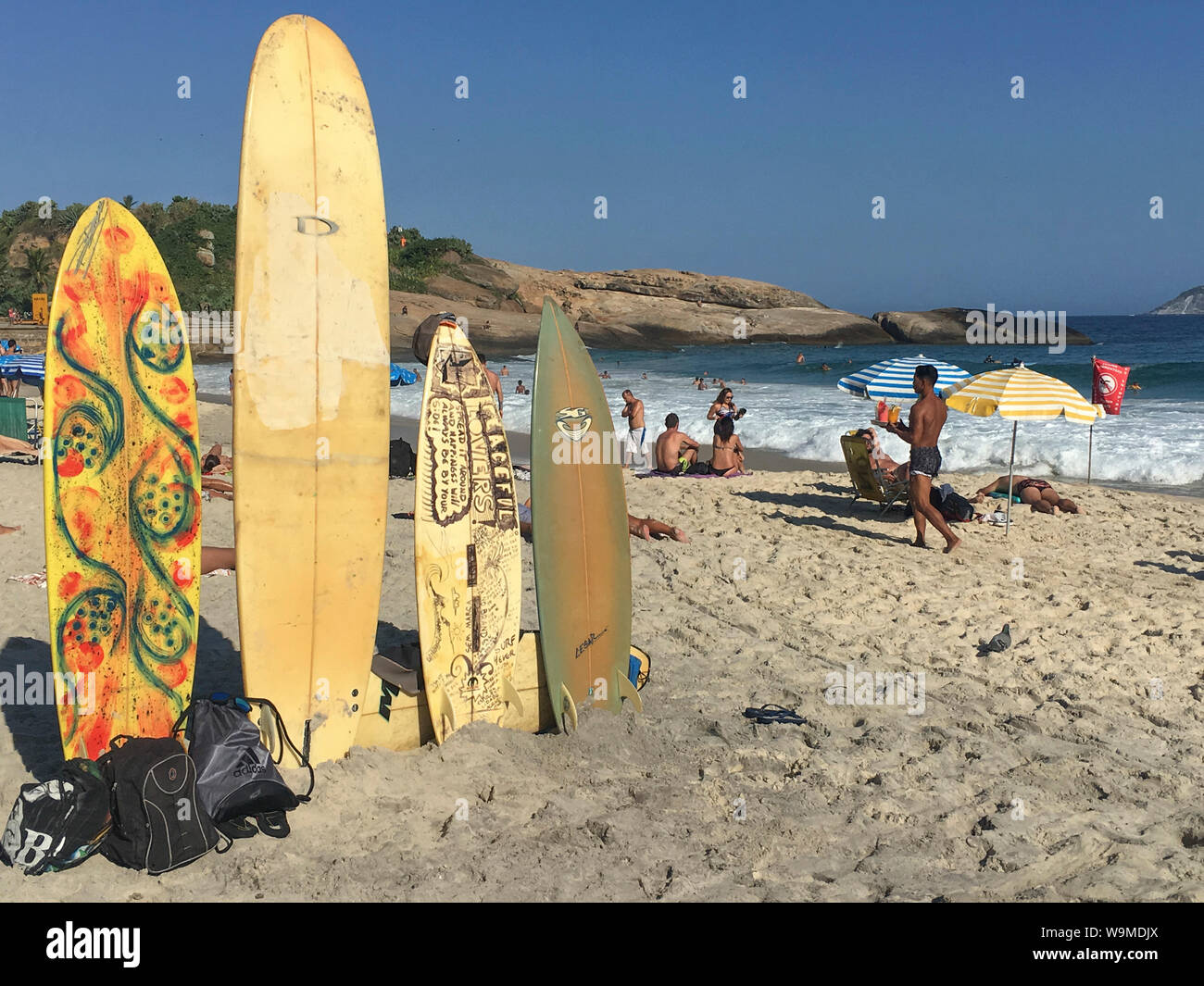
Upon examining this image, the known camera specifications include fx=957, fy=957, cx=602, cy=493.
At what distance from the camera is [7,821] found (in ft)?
9.76

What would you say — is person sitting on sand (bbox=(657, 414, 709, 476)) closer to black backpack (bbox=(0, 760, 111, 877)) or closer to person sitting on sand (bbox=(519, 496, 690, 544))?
person sitting on sand (bbox=(519, 496, 690, 544))

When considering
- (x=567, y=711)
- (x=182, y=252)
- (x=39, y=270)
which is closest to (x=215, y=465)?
(x=567, y=711)

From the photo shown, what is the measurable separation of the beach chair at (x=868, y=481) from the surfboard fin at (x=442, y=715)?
5394mm

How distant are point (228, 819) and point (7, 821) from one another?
651 millimetres

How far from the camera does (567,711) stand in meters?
3.91

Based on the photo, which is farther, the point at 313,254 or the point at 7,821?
the point at 313,254

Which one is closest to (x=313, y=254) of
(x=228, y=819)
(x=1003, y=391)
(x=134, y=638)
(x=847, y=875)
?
(x=134, y=638)

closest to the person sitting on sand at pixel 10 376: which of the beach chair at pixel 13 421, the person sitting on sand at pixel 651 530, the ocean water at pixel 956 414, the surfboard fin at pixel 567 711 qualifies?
the beach chair at pixel 13 421

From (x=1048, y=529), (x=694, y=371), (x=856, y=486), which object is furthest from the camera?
(x=694, y=371)

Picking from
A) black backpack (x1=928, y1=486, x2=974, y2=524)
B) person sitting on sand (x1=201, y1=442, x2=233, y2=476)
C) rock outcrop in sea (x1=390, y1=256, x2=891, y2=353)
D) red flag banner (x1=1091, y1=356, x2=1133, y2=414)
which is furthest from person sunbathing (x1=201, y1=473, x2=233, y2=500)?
rock outcrop in sea (x1=390, y1=256, x2=891, y2=353)

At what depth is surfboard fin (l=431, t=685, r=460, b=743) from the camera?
146 inches

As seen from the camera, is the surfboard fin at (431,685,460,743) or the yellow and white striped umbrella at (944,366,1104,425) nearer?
the surfboard fin at (431,685,460,743)

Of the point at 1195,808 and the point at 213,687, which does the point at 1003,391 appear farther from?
the point at 213,687

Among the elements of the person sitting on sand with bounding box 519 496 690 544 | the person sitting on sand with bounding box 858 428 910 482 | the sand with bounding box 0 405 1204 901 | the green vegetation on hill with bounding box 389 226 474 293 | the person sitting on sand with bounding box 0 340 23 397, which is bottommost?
the sand with bounding box 0 405 1204 901
